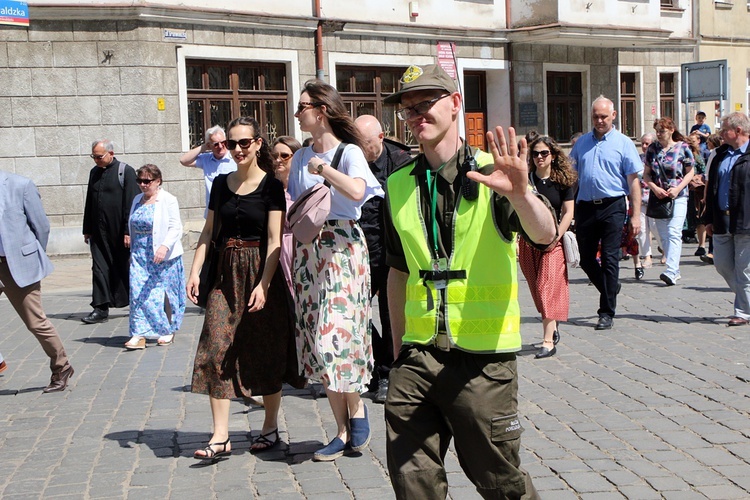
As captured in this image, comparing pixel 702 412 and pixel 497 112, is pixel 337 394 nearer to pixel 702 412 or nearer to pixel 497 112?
pixel 702 412

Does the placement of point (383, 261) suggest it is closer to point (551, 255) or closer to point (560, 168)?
point (551, 255)

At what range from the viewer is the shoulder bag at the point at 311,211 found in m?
5.87

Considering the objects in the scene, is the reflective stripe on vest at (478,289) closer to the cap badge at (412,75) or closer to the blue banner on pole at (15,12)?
the cap badge at (412,75)

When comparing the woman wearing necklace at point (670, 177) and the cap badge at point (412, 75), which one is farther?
the woman wearing necklace at point (670, 177)

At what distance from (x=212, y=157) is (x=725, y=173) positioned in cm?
509

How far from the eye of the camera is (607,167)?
10.2 metres

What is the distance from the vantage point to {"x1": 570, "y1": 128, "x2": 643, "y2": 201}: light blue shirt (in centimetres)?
1015

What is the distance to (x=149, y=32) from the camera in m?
18.8

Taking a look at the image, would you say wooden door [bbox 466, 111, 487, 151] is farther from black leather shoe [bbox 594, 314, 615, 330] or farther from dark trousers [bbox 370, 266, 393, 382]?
dark trousers [bbox 370, 266, 393, 382]

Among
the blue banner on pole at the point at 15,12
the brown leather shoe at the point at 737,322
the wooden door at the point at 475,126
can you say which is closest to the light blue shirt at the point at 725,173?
the brown leather shoe at the point at 737,322

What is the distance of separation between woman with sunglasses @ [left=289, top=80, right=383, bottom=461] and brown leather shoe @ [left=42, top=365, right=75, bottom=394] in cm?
272

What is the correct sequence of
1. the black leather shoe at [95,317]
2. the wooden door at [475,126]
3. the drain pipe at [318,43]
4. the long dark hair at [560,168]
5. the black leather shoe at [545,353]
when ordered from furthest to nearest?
the wooden door at [475,126]
the drain pipe at [318,43]
the black leather shoe at [95,317]
the long dark hair at [560,168]
the black leather shoe at [545,353]

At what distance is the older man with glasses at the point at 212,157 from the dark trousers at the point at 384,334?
13.0 ft

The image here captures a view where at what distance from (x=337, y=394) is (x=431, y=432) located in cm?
218
